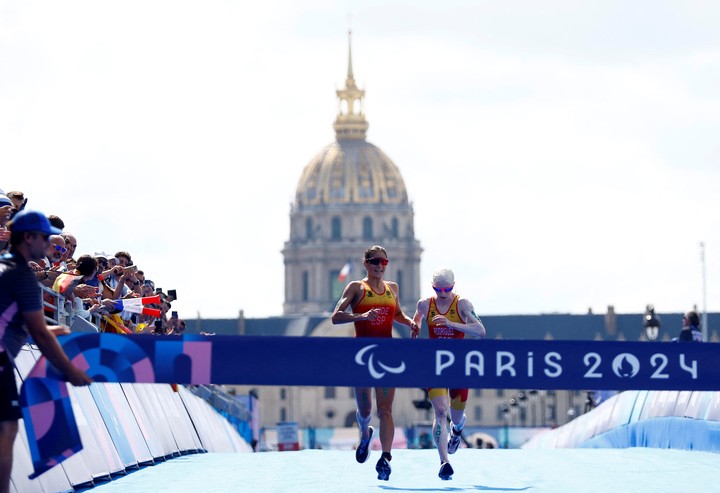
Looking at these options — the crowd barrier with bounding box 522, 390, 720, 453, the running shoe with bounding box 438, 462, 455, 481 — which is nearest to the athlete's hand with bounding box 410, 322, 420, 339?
the running shoe with bounding box 438, 462, 455, 481

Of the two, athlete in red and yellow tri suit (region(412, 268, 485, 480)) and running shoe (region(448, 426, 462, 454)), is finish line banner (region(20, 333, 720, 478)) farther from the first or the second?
running shoe (region(448, 426, 462, 454))

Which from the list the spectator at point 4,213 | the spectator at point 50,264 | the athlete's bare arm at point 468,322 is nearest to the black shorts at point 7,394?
the spectator at point 4,213

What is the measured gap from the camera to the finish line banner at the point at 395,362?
37.9 ft

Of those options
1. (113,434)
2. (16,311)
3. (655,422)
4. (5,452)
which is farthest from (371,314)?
(655,422)

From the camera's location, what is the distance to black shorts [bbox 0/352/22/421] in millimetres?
9680

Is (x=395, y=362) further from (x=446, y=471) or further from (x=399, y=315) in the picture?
(x=446, y=471)

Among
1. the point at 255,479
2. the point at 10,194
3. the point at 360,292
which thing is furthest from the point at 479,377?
the point at 10,194

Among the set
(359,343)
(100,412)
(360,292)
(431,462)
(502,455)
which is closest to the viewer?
(359,343)

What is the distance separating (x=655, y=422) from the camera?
2394cm

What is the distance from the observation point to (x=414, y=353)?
11.9 metres

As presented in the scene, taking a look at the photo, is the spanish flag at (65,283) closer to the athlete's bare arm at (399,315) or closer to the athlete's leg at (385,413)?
the athlete's bare arm at (399,315)

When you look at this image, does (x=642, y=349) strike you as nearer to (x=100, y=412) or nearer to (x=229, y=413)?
(x=100, y=412)

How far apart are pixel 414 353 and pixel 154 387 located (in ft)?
27.2

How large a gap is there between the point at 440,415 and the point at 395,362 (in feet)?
6.95
